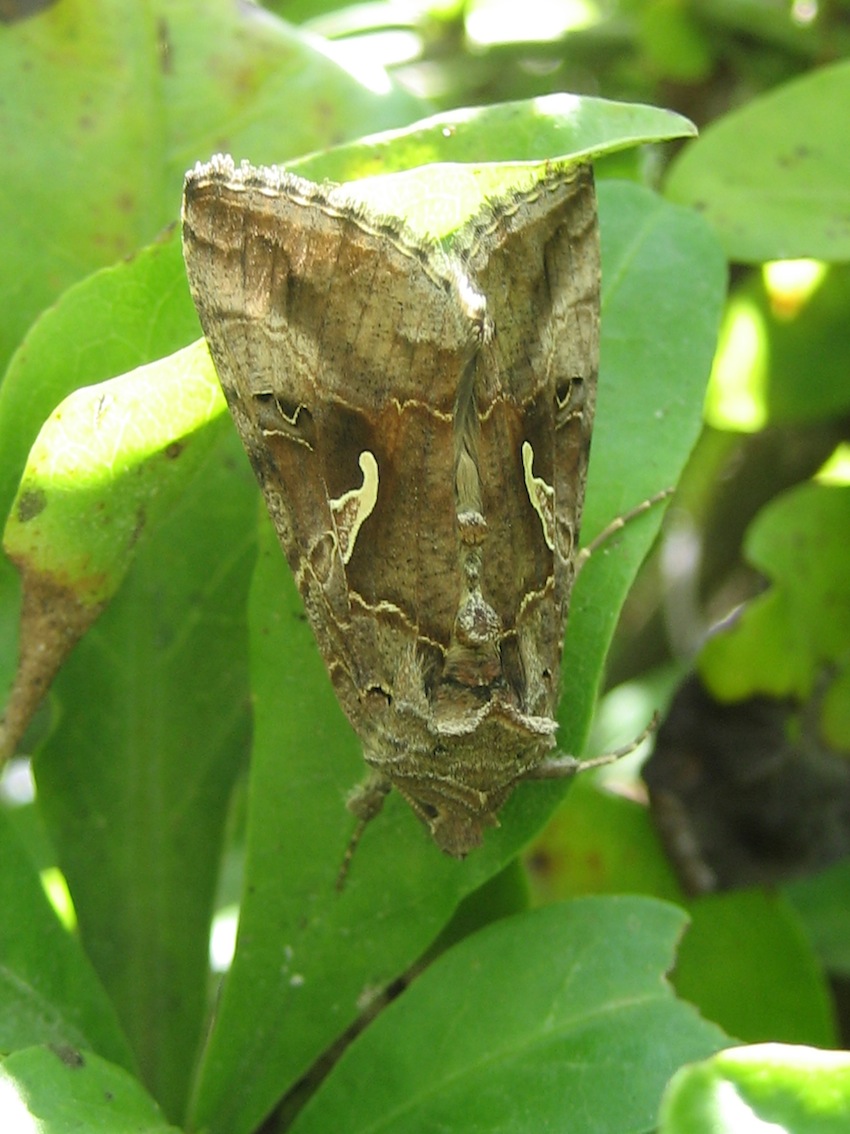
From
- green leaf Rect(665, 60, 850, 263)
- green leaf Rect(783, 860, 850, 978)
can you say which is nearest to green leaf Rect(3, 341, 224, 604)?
green leaf Rect(665, 60, 850, 263)

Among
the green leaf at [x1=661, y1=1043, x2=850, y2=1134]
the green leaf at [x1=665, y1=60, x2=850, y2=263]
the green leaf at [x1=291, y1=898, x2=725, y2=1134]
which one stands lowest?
the green leaf at [x1=291, y1=898, x2=725, y2=1134]

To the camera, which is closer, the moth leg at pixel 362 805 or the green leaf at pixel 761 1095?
the green leaf at pixel 761 1095

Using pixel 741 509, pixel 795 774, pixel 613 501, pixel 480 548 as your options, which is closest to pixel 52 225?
pixel 480 548

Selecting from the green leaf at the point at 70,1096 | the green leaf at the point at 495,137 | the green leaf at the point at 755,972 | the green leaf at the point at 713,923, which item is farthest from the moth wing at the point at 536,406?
the green leaf at the point at 70,1096

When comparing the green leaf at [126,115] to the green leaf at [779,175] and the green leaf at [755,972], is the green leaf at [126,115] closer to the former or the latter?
the green leaf at [779,175]

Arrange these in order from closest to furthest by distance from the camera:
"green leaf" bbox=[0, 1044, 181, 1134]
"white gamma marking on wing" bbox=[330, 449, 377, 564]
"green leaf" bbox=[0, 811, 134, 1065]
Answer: "green leaf" bbox=[0, 1044, 181, 1134] < "green leaf" bbox=[0, 811, 134, 1065] < "white gamma marking on wing" bbox=[330, 449, 377, 564]

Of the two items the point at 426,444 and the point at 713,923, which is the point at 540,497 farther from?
the point at 713,923

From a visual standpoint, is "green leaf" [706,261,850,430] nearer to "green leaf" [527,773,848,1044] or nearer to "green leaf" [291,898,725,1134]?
"green leaf" [527,773,848,1044]
